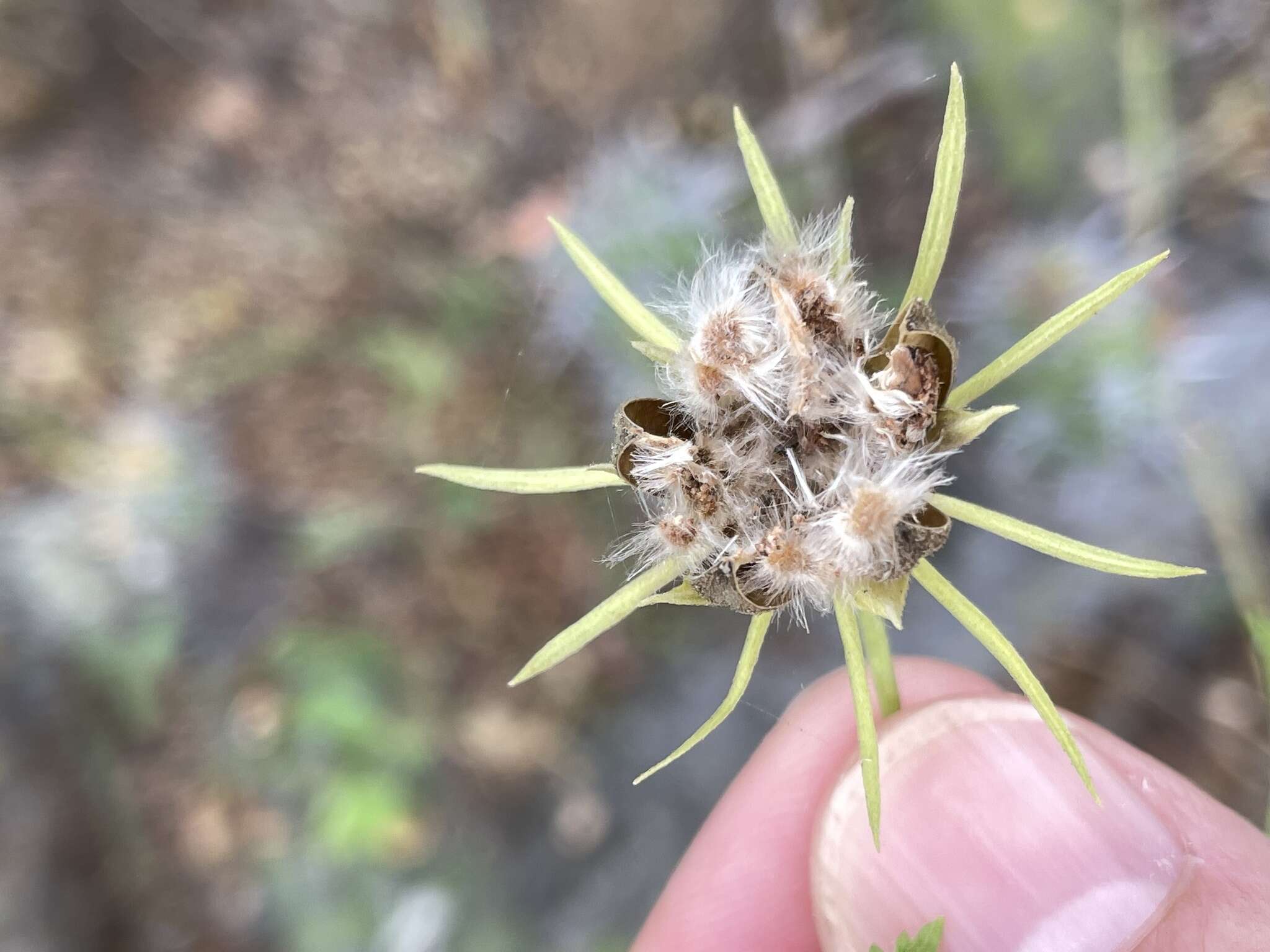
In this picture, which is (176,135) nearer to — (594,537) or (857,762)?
(594,537)

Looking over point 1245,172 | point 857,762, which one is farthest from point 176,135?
point 1245,172

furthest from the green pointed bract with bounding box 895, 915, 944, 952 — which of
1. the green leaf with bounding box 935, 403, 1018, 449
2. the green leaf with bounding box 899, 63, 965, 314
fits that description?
the green leaf with bounding box 899, 63, 965, 314

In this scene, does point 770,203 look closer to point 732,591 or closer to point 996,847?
point 732,591

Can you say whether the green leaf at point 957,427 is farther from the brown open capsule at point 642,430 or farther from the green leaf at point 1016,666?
the brown open capsule at point 642,430

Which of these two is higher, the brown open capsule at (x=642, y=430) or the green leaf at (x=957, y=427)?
the brown open capsule at (x=642, y=430)

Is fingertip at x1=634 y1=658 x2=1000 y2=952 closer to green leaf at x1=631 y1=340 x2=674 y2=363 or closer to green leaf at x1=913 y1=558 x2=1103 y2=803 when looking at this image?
green leaf at x1=913 y1=558 x2=1103 y2=803

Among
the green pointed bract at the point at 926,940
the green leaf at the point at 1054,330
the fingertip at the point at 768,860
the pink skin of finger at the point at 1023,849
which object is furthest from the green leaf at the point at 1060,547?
the fingertip at the point at 768,860
